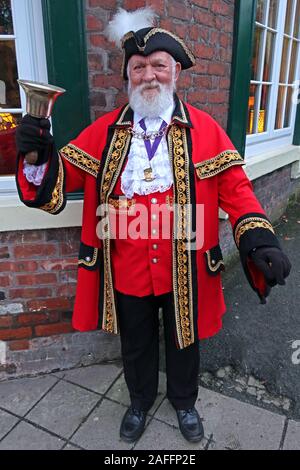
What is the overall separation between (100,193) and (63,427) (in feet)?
4.23

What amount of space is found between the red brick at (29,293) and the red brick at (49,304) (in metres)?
0.04

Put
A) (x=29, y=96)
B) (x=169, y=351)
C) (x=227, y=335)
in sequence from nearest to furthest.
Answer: (x=29, y=96), (x=169, y=351), (x=227, y=335)

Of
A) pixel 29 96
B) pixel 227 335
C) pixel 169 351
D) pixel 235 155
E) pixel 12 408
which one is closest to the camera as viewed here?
pixel 29 96

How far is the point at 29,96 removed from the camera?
1393 mm

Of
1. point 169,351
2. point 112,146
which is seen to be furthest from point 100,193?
point 169,351

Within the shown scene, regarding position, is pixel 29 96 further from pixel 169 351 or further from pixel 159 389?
pixel 159 389

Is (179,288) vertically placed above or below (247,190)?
below

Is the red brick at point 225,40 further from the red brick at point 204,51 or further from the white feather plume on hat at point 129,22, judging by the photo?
the white feather plume on hat at point 129,22

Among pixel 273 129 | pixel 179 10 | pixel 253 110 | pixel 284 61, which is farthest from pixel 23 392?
pixel 284 61

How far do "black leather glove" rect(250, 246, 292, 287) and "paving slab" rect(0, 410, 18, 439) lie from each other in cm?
159

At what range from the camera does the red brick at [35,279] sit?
2334 mm

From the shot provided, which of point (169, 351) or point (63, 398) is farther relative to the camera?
point (63, 398)

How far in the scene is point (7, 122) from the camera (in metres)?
2.22

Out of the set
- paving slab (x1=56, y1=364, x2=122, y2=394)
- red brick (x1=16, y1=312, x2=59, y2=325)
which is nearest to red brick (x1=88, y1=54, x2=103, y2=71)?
red brick (x1=16, y1=312, x2=59, y2=325)
